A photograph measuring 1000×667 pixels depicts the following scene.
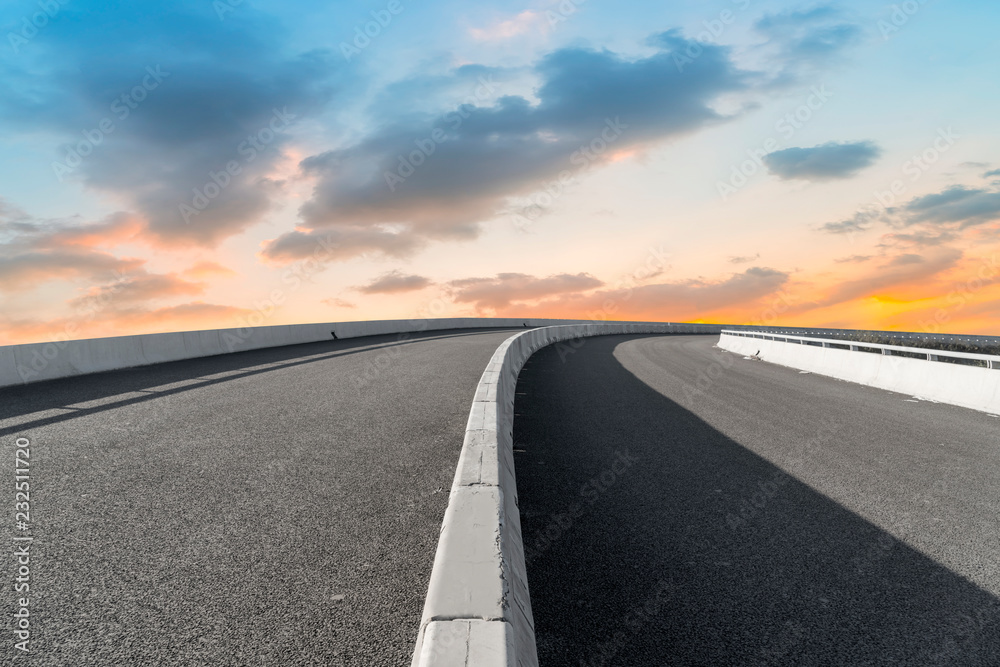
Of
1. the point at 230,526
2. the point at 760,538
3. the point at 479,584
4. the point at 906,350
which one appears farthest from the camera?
the point at 906,350

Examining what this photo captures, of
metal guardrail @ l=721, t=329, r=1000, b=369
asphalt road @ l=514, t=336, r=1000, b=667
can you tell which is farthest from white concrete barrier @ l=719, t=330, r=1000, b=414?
asphalt road @ l=514, t=336, r=1000, b=667

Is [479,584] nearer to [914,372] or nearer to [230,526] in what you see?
[230,526]

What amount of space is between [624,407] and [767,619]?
7.06m

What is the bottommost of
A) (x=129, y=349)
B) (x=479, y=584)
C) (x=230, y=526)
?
(x=230, y=526)

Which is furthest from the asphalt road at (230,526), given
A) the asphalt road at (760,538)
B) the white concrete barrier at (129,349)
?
the white concrete barrier at (129,349)

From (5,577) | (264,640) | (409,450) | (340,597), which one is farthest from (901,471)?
(5,577)

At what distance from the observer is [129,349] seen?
15.6 m

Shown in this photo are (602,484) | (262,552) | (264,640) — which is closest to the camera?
(264,640)

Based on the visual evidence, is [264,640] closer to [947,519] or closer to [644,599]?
[644,599]

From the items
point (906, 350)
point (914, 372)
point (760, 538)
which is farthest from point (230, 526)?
point (906, 350)

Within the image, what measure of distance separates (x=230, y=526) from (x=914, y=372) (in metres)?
14.0

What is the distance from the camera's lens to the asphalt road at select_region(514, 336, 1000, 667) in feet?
10.7

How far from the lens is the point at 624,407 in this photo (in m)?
10.5

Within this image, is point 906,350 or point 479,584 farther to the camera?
point 906,350
